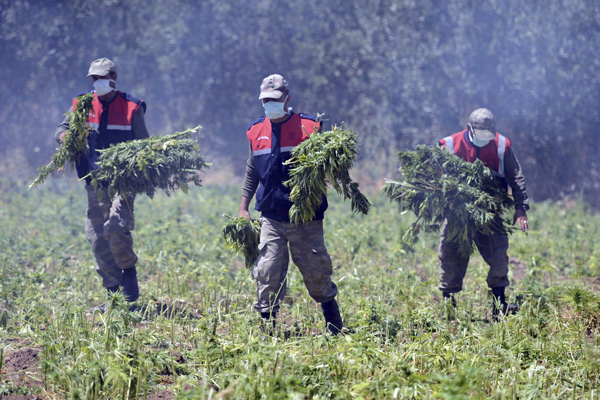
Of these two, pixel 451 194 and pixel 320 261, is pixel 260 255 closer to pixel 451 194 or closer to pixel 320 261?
pixel 320 261

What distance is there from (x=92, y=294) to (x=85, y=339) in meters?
2.02

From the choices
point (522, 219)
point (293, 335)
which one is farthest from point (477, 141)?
point (293, 335)

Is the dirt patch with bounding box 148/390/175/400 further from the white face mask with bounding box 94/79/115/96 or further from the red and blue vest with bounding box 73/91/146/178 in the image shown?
the white face mask with bounding box 94/79/115/96

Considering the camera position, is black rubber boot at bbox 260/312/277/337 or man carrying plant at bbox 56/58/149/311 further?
man carrying plant at bbox 56/58/149/311

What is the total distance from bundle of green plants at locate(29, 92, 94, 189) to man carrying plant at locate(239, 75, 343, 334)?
168 cm

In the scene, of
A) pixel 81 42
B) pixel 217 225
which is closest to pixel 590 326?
pixel 217 225

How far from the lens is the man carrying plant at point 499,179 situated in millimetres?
5441

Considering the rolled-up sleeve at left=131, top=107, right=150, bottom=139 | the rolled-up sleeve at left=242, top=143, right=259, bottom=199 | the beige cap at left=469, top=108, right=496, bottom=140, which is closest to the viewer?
the rolled-up sleeve at left=242, top=143, right=259, bottom=199

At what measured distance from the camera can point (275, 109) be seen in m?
4.62

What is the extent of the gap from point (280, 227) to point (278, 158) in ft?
1.74

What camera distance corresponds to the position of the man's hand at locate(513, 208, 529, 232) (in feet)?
17.4

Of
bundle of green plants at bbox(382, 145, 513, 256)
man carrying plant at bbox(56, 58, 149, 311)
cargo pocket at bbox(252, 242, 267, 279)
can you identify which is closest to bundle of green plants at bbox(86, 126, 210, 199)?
man carrying plant at bbox(56, 58, 149, 311)

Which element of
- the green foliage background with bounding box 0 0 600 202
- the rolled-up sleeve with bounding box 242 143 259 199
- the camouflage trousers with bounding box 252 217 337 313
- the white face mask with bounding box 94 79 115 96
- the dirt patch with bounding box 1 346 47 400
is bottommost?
the dirt patch with bounding box 1 346 47 400

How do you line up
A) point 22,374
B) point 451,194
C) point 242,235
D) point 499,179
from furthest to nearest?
point 499,179 → point 451,194 → point 242,235 → point 22,374
